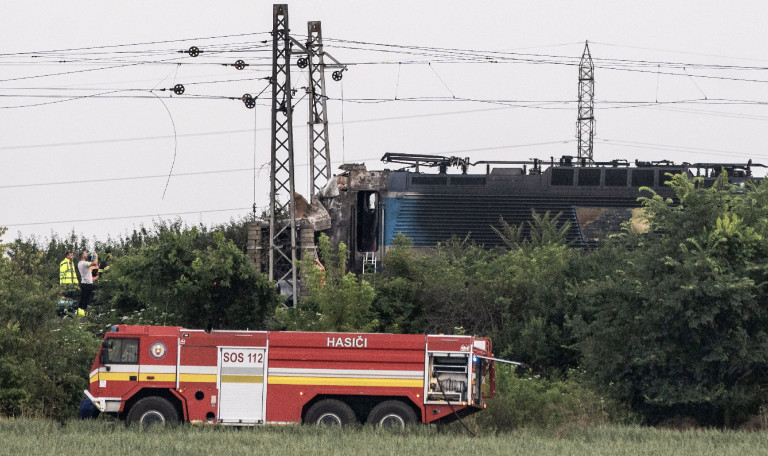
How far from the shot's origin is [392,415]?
24.5 m

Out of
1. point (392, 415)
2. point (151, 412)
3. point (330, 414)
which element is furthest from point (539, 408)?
point (151, 412)

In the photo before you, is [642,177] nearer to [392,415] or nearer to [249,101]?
[249,101]

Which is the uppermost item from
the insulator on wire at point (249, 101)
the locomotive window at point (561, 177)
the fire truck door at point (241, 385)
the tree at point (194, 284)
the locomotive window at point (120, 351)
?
the insulator on wire at point (249, 101)

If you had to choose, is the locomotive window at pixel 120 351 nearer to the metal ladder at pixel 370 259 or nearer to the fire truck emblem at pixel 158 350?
the fire truck emblem at pixel 158 350

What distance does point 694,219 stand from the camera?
28.1 m

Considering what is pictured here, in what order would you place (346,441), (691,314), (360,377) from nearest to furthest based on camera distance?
(346,441), (360,377), (691,314)

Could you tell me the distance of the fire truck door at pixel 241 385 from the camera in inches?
967

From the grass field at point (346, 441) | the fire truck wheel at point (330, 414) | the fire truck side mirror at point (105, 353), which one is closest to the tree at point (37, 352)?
the grass field at point (346, 441)

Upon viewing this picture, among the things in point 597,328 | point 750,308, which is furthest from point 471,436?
point 750,308

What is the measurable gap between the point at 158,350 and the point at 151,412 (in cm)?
132

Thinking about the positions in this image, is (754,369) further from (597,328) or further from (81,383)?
(81,383)

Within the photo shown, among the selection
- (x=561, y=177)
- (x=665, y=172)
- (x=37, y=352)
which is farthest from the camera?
(x=561, y=177)

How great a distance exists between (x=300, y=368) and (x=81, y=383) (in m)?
7.88

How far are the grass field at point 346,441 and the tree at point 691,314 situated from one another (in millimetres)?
2783
